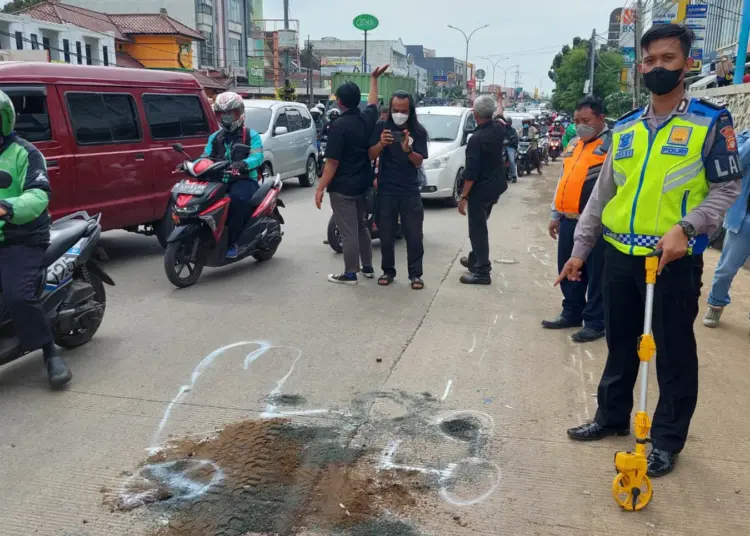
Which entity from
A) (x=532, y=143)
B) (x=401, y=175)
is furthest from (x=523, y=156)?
(x=401, y=175)

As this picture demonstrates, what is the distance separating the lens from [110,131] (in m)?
7.28

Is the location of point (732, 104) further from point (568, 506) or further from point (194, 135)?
point (568, 506)

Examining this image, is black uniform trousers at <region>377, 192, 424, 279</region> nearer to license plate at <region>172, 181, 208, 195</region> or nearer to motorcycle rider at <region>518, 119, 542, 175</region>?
license plate at <region>172, 181, 208, 195</region>

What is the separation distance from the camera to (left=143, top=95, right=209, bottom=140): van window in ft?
25.7

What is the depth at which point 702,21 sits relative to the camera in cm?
2431

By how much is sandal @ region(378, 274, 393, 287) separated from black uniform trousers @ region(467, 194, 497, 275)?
0.87 m

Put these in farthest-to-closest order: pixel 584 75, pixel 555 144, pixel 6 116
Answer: pixel 584 75, pixel 555 144, pixel 6 116

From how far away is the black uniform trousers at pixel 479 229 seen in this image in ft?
22.5

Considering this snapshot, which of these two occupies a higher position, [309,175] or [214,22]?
[214,22]

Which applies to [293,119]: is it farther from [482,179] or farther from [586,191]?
[586,191]

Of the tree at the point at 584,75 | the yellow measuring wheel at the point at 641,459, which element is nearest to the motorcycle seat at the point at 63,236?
the yellow measuring wheel at the point at 641,459

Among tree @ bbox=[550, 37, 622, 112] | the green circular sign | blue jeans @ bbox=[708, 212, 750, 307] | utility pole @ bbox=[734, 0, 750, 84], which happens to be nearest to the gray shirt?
blue jeans @ bbox=[708, 212, 750, 307]

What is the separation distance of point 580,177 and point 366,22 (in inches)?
1338

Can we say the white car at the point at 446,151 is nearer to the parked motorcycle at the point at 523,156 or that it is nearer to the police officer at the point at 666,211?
the parked motorcycle at the point at 523,156
